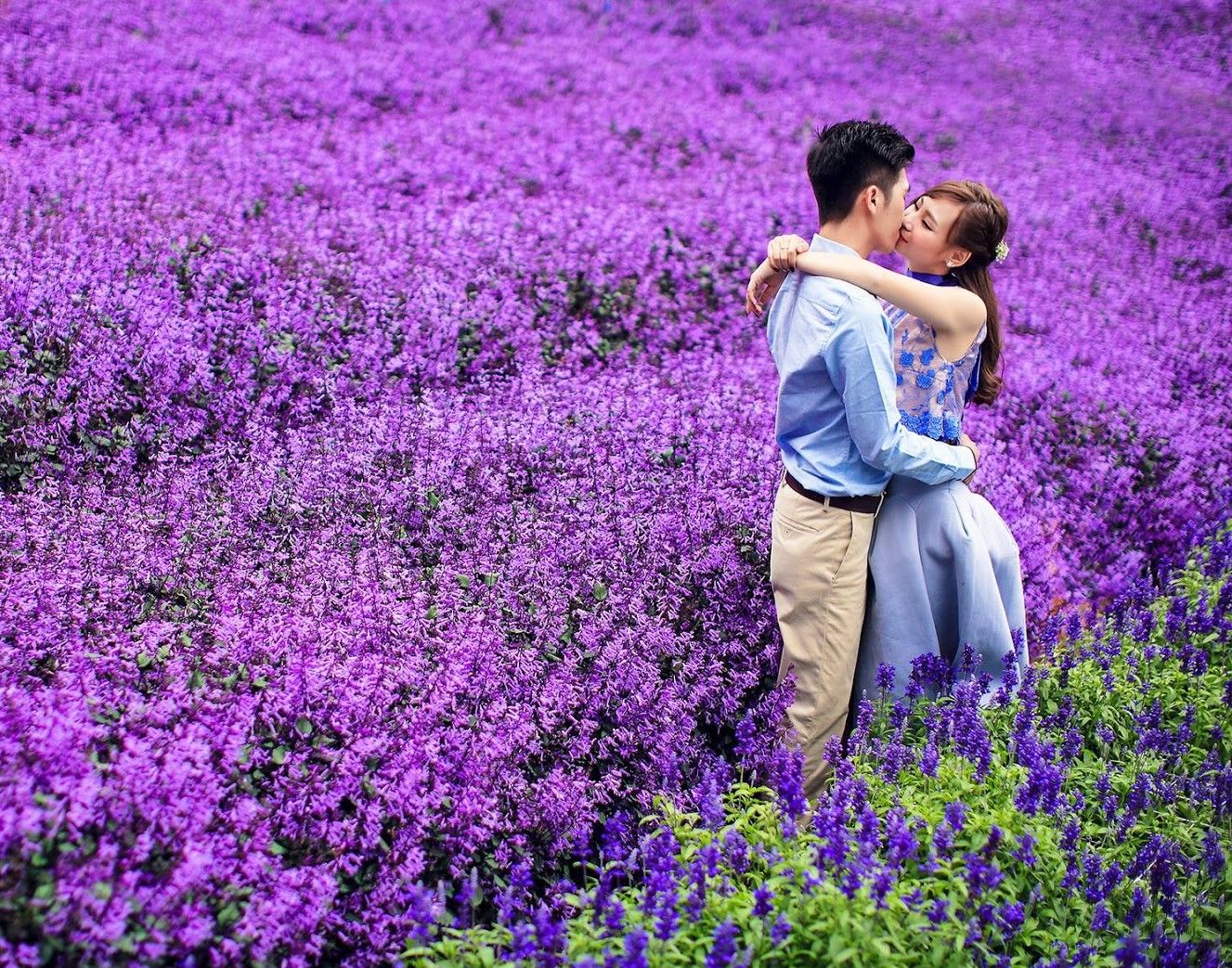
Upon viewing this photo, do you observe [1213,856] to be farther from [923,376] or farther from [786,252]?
[786,252]

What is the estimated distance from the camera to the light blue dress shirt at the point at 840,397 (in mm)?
3465

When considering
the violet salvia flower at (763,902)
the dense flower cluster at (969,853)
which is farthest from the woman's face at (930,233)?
the violet salvia flower at (763,902)

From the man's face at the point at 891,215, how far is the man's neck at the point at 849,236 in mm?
49

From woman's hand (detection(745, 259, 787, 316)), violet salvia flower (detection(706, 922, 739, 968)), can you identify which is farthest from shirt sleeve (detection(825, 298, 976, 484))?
violet salvia flower (detection(706, 922, 739, 968))

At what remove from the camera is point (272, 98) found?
980cm

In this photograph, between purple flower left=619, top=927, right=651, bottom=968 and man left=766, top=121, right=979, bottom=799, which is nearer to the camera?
purple flower left=619, top=927, right=651, bottom=968

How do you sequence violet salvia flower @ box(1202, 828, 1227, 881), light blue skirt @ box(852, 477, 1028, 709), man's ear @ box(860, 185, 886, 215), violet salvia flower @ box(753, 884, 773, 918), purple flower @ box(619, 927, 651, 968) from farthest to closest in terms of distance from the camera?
light blue skirt @ box(852, 477, 1028, 709)
man's ear @ box(860, 185, 886, 215)
violet salvia flower @ box(1202, 828, 1227, 881)
violet salvia flower @ box(753, 884, 773, 918)
purple flower @ box(619, 927, 651, 968)

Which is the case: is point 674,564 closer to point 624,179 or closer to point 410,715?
point 410,715

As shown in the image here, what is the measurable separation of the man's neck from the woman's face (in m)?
0.25

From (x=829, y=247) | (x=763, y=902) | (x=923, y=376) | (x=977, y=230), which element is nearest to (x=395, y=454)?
(x=829, y=247)

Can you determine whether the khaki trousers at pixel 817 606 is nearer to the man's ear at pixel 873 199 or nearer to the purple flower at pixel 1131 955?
the man's ear at pixel 873 199

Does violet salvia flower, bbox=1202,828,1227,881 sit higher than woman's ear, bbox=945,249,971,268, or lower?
Answer: lower

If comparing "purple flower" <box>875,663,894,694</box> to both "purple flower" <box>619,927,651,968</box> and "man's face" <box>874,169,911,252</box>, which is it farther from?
"purple flower" <box>619,927,651,968</box>

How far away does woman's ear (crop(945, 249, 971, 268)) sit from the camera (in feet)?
12.7
